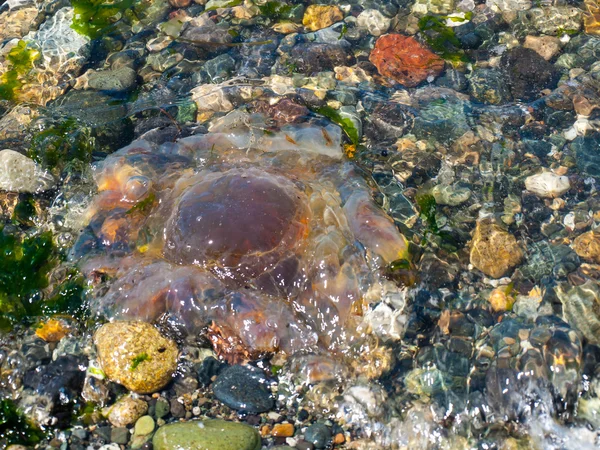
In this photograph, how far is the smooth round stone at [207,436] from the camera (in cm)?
325

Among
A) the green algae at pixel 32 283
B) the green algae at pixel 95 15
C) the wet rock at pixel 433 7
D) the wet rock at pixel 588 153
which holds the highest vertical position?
→ the wet rock at pixel 433 7

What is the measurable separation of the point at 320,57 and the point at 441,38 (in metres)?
1.30

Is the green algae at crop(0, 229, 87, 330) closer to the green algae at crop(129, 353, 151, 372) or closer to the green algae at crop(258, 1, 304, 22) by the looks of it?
the green algae at crop(129, 353, 151, 372)

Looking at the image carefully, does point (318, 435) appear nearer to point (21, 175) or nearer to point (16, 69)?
point (21, 175)

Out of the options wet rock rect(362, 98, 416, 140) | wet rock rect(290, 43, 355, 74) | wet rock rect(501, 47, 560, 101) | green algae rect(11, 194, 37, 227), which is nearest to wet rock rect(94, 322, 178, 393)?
green algae rect(11, 194, 37, 227)

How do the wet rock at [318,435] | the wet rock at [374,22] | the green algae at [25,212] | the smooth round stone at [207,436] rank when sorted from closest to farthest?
the smooth round stone at [207,436] → the wet rock at [318,435] → the green algae at [25,212] → the wet rock at [374,22]

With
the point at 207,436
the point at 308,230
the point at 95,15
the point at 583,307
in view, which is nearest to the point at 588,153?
the point at 583,307

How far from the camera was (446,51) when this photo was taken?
5812 mm

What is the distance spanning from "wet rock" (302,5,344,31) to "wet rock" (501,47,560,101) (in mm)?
1926

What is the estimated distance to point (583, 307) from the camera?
385 centimetres

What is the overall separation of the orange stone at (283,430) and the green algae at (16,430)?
1.43 meters

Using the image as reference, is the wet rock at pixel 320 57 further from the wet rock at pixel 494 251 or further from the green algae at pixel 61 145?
the wet rock at pixel 494 251

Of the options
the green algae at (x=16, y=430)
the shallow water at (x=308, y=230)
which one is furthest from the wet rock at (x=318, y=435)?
the green algae at (x=16, y=430)

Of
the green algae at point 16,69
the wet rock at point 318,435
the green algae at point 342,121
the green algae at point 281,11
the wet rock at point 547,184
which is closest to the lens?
the wet rock at point 318,435
